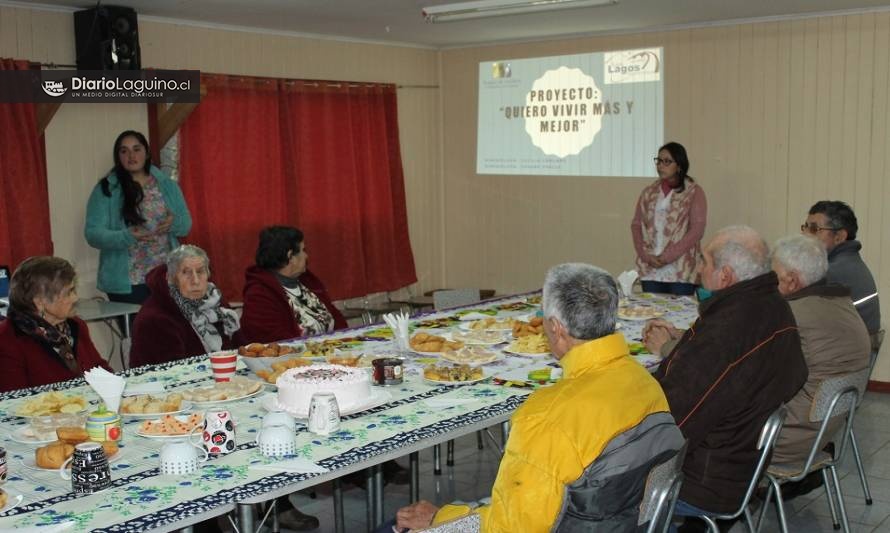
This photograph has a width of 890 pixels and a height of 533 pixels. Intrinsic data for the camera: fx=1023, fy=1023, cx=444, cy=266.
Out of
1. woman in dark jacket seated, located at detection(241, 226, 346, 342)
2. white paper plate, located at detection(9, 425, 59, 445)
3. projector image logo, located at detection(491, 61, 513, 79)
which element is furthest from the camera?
projector image logo, located at detection(491, 61, 513, 79)

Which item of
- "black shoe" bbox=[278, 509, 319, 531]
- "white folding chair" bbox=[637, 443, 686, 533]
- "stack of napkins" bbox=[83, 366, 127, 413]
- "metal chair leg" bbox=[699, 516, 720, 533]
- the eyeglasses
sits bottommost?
"black shoe" bbox=[278, 509, 319, 531]

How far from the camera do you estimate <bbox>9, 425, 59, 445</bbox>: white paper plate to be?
105 inches

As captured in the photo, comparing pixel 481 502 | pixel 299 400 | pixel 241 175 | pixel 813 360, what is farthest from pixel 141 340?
pixel 241 175

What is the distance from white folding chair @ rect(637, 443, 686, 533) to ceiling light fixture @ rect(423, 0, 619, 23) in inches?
127

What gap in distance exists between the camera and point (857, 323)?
3512 millimetres

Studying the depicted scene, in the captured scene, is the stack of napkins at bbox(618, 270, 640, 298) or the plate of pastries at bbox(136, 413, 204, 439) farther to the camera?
the stack of napkins at bbox(618, 270, 640, 298)

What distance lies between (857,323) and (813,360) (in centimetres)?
22

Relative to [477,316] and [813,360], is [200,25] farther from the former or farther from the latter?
[813,360]

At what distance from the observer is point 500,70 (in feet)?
25.7

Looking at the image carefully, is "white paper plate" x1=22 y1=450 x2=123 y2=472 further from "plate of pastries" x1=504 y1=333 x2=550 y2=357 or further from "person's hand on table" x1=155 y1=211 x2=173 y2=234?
"person's hand on table" x1=155 y1=211 x2=173 y2=234

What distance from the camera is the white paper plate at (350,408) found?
291 centimetres

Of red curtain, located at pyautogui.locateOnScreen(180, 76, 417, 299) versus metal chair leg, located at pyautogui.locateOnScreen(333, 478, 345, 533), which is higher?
red curtain, located at pyautogui.locateOnScreen(180, 76, 417, 299)

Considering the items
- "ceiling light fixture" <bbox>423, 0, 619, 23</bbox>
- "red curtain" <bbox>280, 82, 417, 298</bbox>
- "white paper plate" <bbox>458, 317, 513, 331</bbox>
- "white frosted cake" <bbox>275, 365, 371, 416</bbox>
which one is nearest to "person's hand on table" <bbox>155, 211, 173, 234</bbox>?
"red curtain" <bbox>280, 82, 417, 298</bbox>

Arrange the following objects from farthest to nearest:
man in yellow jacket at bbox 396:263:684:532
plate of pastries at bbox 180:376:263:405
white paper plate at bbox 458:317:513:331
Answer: white paper plate at bbox 458:317:513:331, plate of pastries at bbox 180:376:263:405, man in yellow jacket at bbox 396:263:684:532
